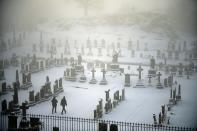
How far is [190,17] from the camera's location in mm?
26656

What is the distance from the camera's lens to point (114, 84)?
67.4ft

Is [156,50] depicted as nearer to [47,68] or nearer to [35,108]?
[47,68]

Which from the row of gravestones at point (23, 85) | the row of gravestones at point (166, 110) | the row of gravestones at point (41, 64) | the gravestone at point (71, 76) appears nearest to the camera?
the row of gravestones at point (166, 110)

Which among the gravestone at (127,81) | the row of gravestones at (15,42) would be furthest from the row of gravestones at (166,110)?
the row of gravestones at (15,42)

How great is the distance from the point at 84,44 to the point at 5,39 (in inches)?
267

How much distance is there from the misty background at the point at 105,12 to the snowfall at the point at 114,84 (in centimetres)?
76

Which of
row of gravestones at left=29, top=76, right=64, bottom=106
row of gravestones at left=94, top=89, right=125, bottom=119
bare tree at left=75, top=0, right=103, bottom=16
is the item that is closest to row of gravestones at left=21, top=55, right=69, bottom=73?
bare tree at left=75, top=0, right=103, bottom=16

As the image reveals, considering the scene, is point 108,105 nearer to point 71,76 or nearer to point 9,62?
point 71,76

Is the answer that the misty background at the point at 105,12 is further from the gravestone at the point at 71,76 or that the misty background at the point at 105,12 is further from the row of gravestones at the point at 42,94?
the row of gravestones at the point at 42,94

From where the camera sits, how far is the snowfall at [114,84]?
597 inches

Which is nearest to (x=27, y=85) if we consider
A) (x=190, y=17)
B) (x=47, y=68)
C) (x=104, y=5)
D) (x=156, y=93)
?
(x=47, y=68)

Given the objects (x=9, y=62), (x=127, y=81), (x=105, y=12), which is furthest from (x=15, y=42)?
(x=127, y=81)

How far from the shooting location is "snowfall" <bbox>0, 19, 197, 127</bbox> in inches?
597

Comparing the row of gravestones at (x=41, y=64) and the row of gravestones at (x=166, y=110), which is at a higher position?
the row of gravestones at (x=41, y=64)
